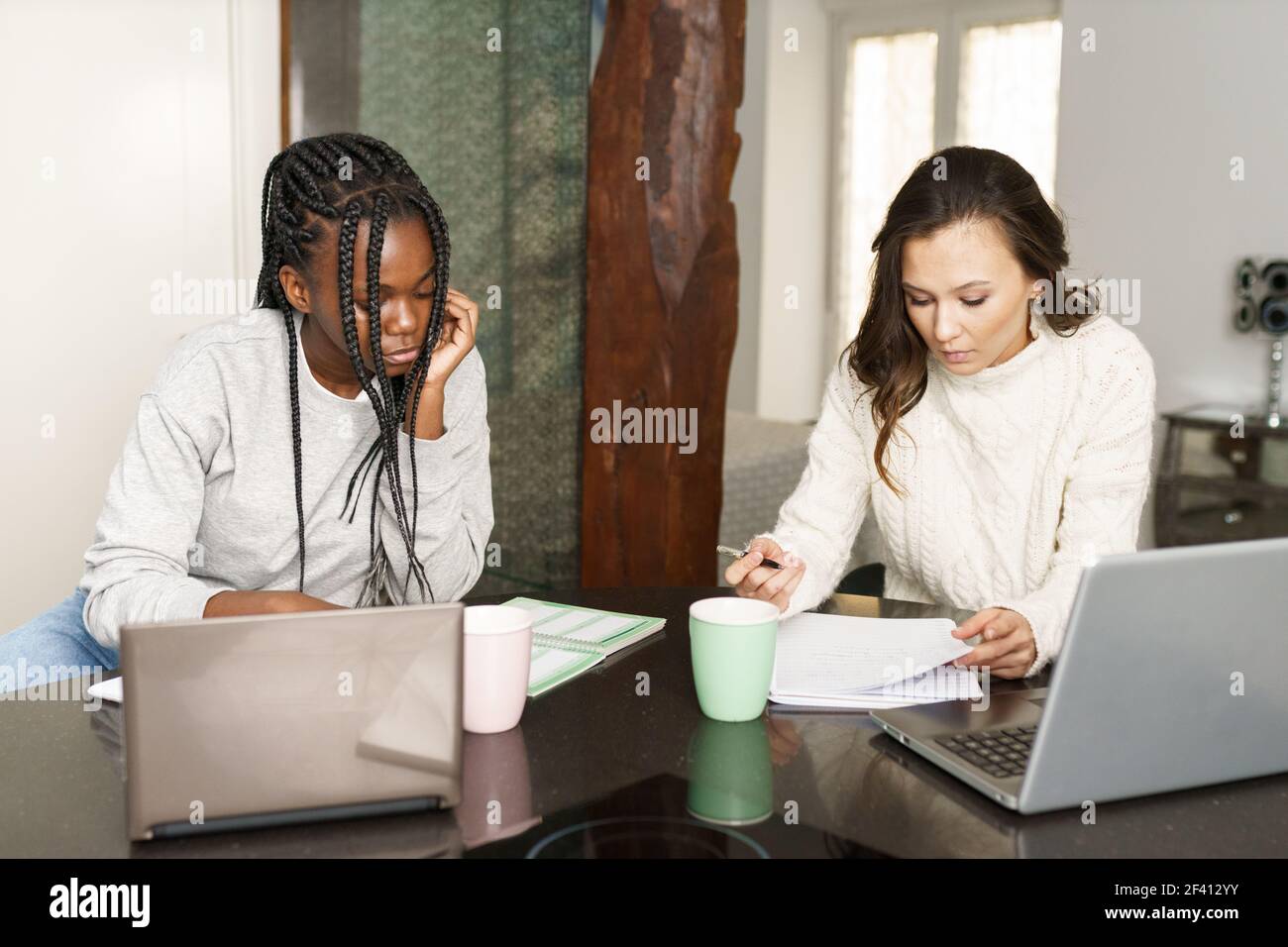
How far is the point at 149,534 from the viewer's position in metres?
1.31

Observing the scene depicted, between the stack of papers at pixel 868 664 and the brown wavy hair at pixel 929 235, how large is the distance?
1.40ft

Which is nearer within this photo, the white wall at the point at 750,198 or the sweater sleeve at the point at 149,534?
the sweater sleeve at the point at 149,534

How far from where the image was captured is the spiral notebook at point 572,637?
3.94 ft

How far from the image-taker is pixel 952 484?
5.75 feet

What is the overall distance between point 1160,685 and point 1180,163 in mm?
3999

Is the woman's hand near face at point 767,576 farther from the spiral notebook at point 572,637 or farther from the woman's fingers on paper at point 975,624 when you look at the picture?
the woman's fingers on paper at point 975,624

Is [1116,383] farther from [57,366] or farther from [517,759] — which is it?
[57,366]

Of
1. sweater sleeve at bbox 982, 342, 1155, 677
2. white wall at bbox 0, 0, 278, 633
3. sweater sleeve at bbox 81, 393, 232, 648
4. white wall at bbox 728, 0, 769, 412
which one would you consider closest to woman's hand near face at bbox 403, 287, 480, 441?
sweater sleeve at bbox 81, 393, 232, 648

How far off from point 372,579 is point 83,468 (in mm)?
1466

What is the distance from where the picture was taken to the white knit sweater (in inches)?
63.1

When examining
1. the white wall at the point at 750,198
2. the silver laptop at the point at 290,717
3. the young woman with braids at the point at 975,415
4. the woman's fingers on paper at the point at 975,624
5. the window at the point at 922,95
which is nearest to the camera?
the silver laptop at the point at 290,717

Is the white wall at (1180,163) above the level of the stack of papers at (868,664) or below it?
above

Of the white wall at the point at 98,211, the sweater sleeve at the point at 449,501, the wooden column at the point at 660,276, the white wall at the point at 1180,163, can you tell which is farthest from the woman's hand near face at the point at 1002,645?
the white wall at the point at 1180,163

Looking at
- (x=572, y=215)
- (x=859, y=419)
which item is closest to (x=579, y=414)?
(x=572, y=215)
